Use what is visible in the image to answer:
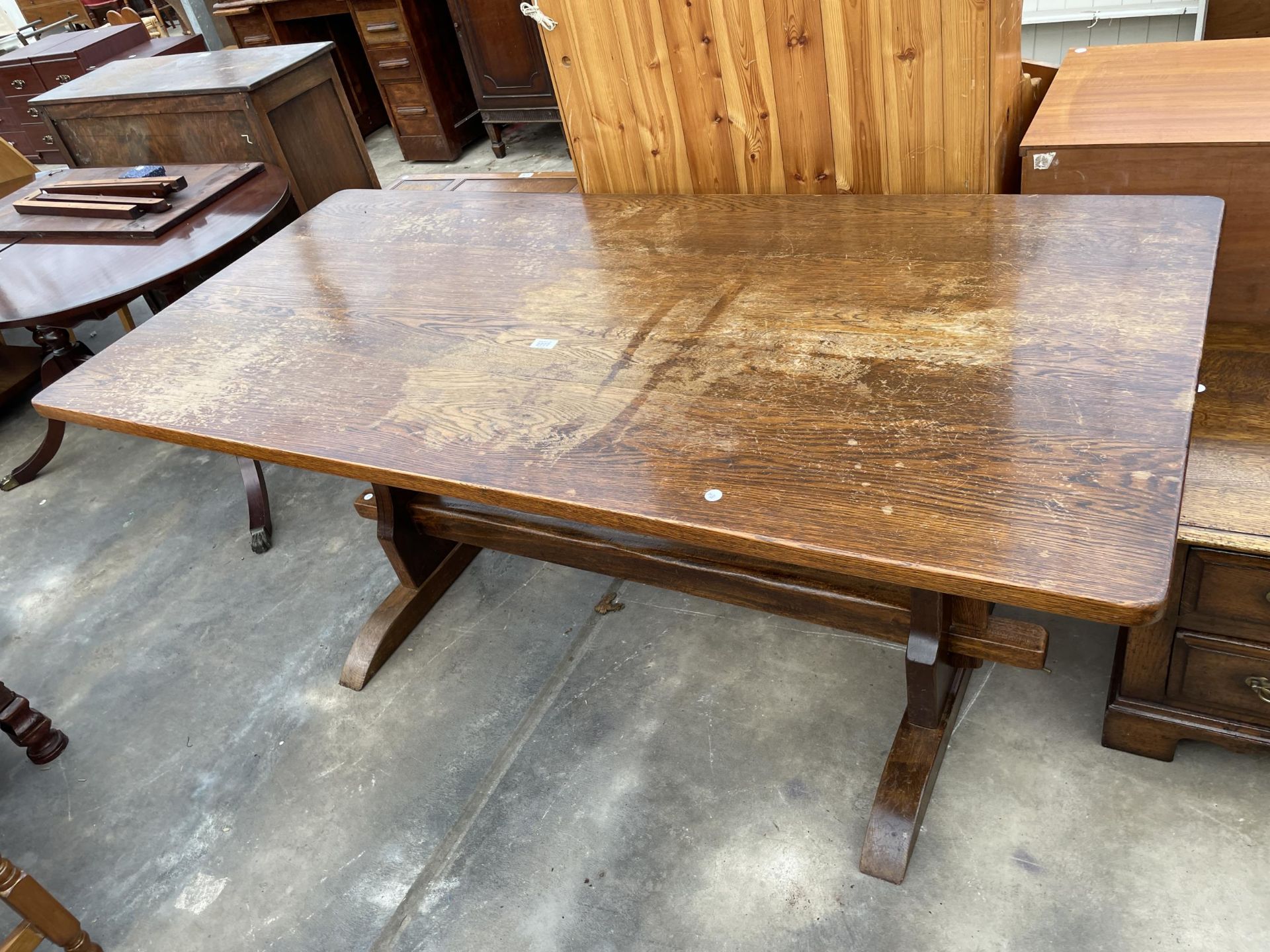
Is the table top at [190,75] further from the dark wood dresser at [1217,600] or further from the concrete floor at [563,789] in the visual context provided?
the dark wood dresser at [1217,600]

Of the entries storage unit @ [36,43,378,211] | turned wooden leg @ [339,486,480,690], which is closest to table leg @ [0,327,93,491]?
storage unit @ [36,43,378,211]

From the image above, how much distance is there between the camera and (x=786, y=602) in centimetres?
176

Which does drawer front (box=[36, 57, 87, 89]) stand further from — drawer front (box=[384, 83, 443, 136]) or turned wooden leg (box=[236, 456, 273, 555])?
turned wooden leg (box=[236, 456, 273, 555])

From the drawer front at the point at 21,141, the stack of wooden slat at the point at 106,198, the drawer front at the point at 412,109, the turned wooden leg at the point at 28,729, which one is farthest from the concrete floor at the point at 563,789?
the drawer front at the point at 21,141

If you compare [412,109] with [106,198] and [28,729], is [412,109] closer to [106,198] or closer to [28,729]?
[106,198]

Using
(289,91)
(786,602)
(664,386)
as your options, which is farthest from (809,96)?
(289,91)

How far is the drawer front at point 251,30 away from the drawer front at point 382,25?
0.94 meters

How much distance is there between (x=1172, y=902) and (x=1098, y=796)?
0.68ft

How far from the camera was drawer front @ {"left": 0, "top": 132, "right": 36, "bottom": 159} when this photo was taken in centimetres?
620

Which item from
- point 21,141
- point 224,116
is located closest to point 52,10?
point 21,141

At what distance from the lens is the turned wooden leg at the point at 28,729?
7.02ft

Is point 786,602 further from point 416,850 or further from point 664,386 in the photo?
point 416,850

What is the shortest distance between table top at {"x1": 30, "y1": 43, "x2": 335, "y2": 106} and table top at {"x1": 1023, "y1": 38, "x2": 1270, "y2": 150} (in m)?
2.64

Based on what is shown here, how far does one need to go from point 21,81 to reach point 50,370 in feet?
12.5
